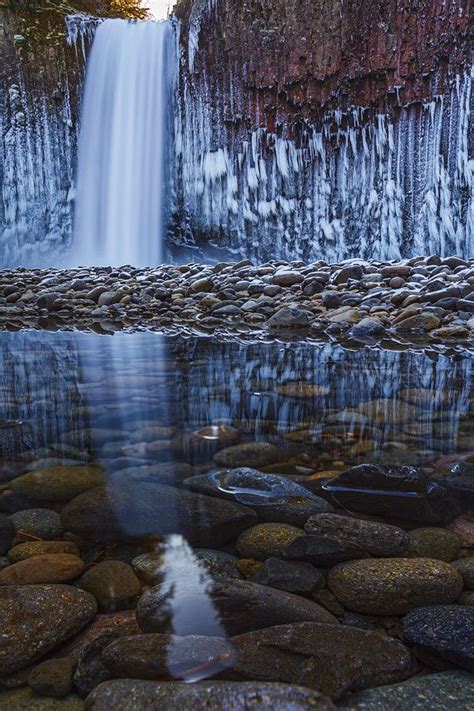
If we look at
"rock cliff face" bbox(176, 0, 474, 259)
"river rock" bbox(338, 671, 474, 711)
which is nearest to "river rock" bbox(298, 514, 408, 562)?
"river rock" bbox(338, 671, 474, 711)

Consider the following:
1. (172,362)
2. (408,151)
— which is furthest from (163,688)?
(408,151)

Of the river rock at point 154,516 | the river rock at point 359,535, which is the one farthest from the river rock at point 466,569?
the river rock at point 154,516

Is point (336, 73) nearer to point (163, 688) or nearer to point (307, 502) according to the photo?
point (307, 502)

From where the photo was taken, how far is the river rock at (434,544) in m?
1.20

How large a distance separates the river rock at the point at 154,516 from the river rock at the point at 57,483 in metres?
0.09

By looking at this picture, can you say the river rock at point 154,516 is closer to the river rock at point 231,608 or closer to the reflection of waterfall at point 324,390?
the river rock at point 231,608

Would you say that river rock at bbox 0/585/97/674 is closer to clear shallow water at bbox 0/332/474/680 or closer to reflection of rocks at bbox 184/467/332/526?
clear shallow water at bbox 0/332/474/680

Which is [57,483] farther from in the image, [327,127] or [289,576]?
[327,127]

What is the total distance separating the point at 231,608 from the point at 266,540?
29cm

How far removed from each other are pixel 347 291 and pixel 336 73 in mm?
6815

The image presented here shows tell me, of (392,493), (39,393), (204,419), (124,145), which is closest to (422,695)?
(392,493)

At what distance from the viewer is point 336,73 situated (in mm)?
10570

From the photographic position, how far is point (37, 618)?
36.7 inches

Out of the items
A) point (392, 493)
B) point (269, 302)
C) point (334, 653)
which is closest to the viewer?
point (334, 653)
